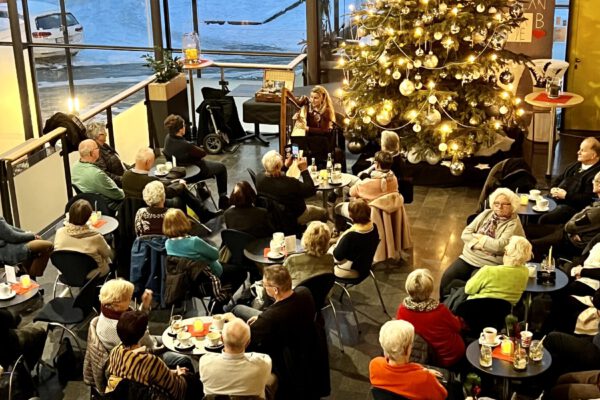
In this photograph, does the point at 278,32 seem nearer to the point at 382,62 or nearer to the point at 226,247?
the point at 382,62

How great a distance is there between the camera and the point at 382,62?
959 cm

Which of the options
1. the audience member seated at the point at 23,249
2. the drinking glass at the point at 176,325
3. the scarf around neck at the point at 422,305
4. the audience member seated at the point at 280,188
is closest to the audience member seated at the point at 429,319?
the scarf around neck at the point at 422,305

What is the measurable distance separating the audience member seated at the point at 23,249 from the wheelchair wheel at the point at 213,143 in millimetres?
4372

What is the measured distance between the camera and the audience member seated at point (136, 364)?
4812mm

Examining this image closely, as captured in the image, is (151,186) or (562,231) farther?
(562,231)

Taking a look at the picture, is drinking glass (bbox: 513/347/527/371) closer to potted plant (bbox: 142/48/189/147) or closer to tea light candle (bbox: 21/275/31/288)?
tea light candle (bbox: 21/275/31/288)

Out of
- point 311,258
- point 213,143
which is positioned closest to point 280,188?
point 311,258

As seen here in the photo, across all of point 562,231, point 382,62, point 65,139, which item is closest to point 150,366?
point 562,231

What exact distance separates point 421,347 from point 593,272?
69.9 inches

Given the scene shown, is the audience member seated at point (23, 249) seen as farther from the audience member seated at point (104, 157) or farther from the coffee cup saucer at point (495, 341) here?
the coffee cup saucer at point (495, 341)

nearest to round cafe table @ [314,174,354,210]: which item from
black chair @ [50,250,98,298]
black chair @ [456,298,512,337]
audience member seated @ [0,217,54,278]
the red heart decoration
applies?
black chair @ [50,250,98,298]

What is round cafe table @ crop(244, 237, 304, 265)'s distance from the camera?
6.69m

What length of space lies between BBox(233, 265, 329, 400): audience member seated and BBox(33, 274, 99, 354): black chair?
147cm

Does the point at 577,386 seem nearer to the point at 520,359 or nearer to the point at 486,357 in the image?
the point at 520,359
